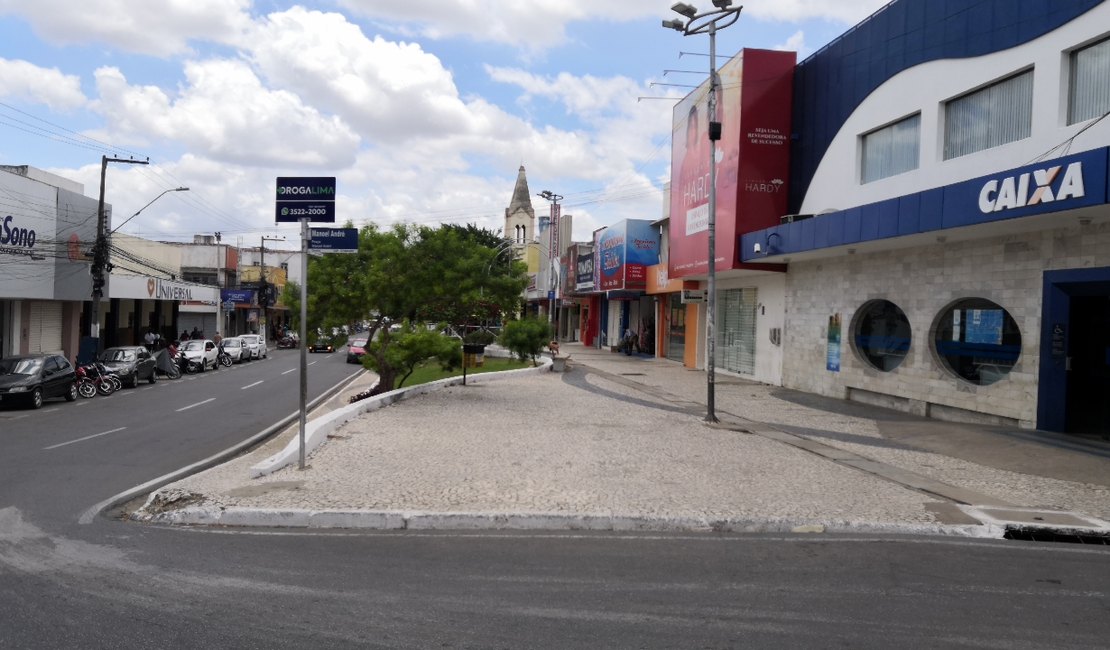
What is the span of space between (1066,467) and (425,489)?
8.96 metres

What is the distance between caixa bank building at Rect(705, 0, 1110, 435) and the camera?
1314 centimetres

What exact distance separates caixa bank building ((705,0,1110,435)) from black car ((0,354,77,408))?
64.0 ft

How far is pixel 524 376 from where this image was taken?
2753 centimetres

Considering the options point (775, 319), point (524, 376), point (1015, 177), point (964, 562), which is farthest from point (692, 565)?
point (524, 376)

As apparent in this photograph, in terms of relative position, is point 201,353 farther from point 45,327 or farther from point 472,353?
point 472,353

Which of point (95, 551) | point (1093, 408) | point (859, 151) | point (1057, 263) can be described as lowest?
point (95, 551)

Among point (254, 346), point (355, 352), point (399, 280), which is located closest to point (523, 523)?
point (399, 280)

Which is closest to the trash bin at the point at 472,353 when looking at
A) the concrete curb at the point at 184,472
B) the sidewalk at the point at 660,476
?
the concrete curb at the point at 184,472

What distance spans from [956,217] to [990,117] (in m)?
2.86

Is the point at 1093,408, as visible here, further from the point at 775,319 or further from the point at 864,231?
the point at 775,319

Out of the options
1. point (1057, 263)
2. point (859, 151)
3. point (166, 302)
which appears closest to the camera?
point (1057, 263)

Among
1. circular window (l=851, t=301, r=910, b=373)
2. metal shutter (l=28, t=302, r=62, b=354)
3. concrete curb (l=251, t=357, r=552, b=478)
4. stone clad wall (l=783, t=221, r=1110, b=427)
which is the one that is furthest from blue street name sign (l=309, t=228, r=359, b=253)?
metal shutter (l=28, t=302, r=62, b=354)

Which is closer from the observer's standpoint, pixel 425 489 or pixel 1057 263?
pixel 425 489

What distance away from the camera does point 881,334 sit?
19.0 metres
